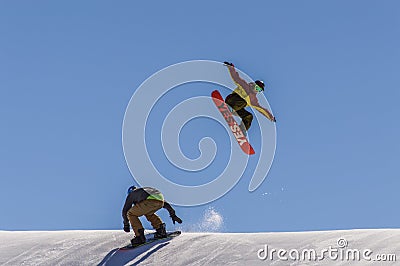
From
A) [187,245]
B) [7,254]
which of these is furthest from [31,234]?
[187,245]

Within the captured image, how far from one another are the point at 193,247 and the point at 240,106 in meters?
5.17

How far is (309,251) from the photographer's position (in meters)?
14.6

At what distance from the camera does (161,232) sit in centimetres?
1689

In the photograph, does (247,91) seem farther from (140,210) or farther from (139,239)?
(139,239)

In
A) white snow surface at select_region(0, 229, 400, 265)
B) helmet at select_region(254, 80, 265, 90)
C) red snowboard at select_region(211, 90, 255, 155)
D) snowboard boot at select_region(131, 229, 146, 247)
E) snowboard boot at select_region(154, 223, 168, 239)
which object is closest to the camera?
white snow surface at select_region(0, 229, 400, 265)

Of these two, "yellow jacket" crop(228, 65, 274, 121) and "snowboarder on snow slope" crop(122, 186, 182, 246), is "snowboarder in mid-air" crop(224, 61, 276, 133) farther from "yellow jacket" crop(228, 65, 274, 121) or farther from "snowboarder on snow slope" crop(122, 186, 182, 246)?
"snowboarder on snow slope" crop(122, 186, 182, 246)

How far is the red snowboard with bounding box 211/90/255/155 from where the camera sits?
2084cm

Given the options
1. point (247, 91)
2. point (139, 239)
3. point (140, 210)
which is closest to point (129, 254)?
point (139, 239)

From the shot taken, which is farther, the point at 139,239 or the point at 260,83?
the point at 260,83

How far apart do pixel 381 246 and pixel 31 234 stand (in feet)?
24.6

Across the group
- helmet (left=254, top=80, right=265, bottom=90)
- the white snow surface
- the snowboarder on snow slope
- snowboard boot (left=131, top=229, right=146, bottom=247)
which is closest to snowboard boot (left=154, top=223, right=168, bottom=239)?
the snowboarder on snow slope

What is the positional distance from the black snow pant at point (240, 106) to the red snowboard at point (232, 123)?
306 millimetres

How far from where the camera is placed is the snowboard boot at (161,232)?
16859 millimetres

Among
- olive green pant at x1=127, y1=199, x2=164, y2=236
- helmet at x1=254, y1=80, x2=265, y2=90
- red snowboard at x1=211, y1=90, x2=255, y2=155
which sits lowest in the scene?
olive green pant at x1=127, y1=199, x2=164, y2=236
